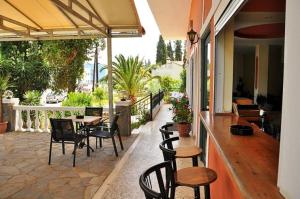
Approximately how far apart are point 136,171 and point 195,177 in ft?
7.99

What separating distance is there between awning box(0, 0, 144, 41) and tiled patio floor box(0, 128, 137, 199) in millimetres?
2707

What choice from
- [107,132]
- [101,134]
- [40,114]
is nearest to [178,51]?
[40,114]

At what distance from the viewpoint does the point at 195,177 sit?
7.22 feet

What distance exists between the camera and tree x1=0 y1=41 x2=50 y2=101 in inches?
456

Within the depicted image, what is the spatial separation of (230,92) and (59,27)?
5147mm

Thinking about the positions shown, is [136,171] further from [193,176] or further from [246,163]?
[246,163]

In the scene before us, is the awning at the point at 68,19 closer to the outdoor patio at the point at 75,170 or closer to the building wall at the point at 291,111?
the outdoor patio at the point at 75,170

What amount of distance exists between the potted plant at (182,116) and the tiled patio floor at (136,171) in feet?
0.95

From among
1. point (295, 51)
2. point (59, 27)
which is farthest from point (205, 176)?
point (59, 27)

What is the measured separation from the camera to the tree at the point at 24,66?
1157 centimetres

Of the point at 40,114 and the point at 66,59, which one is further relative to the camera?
the point at 66,59

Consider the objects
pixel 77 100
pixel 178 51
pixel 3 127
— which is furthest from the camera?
pixel 178 51

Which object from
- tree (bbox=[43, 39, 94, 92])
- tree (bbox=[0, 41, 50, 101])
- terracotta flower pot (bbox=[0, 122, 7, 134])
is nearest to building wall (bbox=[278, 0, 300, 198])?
terracotta flower pot (bbox=[0, 122, 7, 134])

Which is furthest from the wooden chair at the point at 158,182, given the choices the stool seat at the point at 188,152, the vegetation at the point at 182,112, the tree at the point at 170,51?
the tree at the point at 170,51
